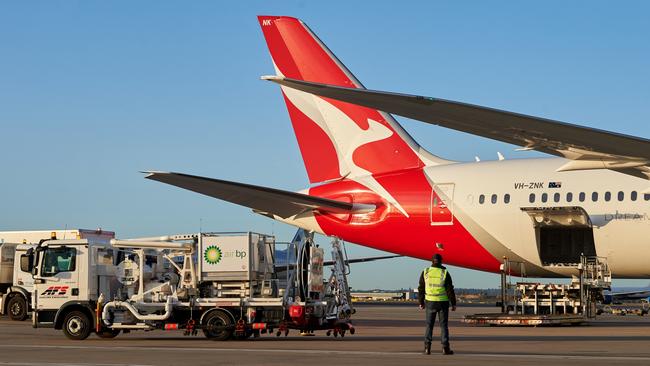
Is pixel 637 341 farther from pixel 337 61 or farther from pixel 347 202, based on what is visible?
pixel 337 61

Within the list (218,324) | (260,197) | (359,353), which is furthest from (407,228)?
(359,353)

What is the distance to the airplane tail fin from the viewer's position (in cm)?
3130

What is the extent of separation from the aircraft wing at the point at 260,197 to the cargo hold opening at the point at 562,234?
5117mm

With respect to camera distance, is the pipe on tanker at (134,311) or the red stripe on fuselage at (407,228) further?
the red stripe on fuselage at (407,228)

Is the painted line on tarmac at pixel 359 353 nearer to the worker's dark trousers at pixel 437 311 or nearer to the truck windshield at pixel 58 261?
the worker's dark trousers at pixel 437 311

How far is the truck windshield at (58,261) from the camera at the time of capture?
21.4 metres

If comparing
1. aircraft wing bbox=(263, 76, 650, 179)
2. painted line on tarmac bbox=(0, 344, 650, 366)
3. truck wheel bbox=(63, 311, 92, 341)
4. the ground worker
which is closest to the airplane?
truck wheel bbox=(63, 311, 92, 341)

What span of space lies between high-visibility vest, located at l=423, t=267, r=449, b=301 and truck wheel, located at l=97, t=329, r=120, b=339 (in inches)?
284

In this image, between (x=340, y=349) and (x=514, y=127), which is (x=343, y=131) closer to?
(x=514, y=127)

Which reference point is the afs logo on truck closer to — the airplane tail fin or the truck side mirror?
the truck side mirror

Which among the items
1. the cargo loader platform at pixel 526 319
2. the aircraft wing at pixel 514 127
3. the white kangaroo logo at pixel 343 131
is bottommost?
the cargo loader platform at pixel 526 319

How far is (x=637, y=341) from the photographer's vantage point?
19.5 m

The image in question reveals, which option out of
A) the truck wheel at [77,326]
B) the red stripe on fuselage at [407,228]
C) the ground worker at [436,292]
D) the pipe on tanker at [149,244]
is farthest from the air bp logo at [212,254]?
the red stripe on fuselage at [407,228]

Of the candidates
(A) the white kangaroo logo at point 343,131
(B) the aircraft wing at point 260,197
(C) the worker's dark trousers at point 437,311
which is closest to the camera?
(C) the worker's dark trousers at point 437,311
